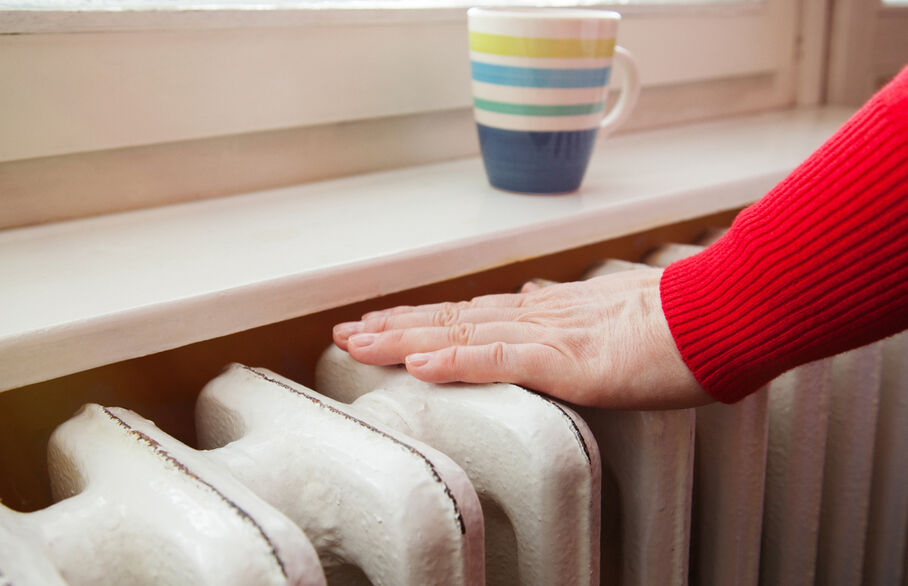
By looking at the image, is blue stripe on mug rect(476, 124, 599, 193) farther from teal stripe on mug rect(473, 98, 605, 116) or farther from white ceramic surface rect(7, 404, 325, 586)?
white ceramic surface rect(7, 404, 325, 586)

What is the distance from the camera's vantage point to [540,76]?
2.14 feet

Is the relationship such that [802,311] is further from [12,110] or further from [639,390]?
[12,110]

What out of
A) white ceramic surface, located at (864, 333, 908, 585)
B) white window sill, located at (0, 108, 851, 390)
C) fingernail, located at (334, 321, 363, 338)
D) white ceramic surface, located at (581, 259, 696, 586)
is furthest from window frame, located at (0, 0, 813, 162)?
white ceramic surface, located at (864, 333, 908, 585)

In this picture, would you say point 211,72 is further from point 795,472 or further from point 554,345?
point 795,472

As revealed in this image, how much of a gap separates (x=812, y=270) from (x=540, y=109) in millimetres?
277

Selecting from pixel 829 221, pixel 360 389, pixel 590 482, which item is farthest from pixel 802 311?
pixel 360 389

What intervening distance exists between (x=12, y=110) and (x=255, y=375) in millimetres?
281

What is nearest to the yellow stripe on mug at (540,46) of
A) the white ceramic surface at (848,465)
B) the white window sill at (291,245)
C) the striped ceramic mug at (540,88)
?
the striped ceramic mug at (540,88)

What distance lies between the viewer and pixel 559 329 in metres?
0.52

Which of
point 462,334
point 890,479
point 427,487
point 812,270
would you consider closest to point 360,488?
point 427,487

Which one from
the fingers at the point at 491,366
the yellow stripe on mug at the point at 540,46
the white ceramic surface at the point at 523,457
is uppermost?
the yellow stripe on mug at the point at 540,46

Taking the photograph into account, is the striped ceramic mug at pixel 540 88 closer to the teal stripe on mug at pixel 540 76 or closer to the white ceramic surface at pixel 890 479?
the teal stripe on mug at pixel 540 76

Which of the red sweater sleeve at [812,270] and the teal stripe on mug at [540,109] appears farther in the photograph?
the teal stripe on mug at [540,109]

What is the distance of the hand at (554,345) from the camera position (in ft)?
1.61
